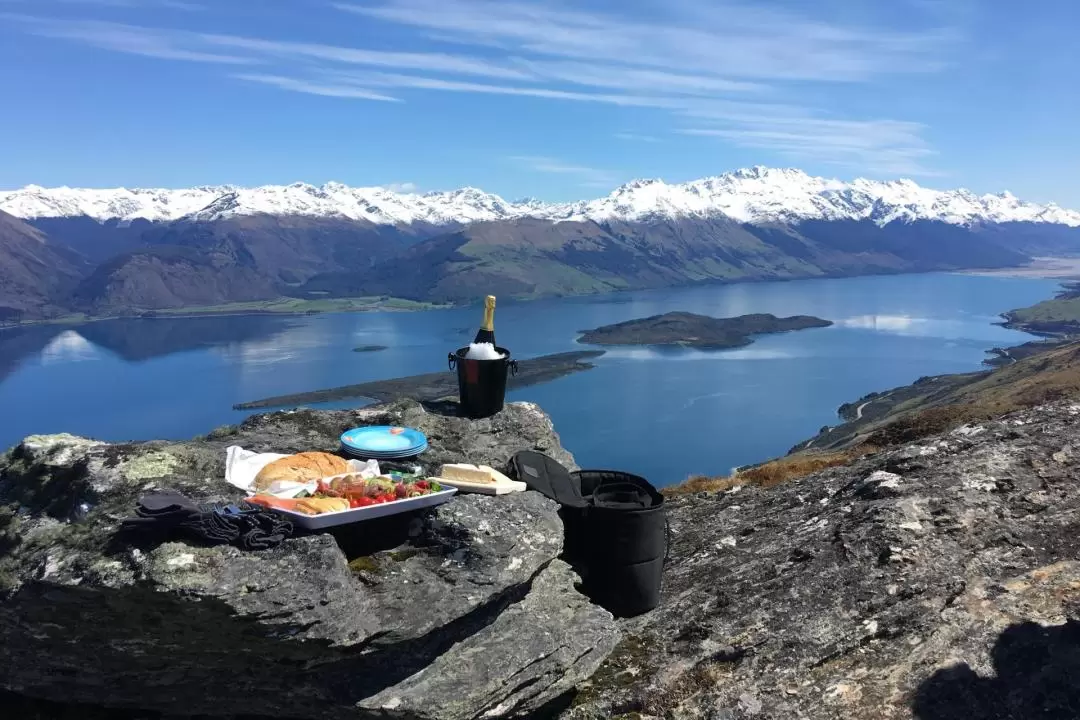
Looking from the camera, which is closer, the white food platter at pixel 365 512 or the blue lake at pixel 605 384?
the white food platter at pixel 365 512

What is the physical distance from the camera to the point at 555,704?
23.6ft

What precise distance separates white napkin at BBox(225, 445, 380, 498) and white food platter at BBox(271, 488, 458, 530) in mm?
677

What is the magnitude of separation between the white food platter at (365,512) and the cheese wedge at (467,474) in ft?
1.06

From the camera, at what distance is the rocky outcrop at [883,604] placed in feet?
22.3

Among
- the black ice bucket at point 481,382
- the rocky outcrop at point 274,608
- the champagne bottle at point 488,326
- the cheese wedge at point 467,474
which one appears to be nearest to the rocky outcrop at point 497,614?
the rocky outcrop at point 274,608

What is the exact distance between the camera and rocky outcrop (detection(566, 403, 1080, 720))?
6785 millimetres

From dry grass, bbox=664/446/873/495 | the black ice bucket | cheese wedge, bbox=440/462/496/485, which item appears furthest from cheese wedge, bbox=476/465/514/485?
dry grass, bbox=664/446/873/495

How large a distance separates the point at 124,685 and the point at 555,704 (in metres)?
3.94

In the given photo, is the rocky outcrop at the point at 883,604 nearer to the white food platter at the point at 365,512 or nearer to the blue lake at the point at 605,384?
the white food platter at the point at 365,512

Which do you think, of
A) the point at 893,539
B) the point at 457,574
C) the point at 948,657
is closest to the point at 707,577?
the point at 893,539

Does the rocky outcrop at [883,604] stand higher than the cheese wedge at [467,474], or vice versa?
the cheese wedge at [467,474]

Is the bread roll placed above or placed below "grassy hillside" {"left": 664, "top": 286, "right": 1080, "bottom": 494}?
above

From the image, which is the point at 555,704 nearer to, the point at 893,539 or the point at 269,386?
the point at 893,539

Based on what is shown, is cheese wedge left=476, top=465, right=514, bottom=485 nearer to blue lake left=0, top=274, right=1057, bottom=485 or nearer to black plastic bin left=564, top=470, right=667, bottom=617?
black plastic bin left=564, top=470, right=667, bottom=617
